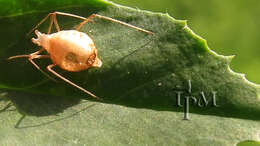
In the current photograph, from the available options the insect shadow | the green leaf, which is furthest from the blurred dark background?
the insect shadow

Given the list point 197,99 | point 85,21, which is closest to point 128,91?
point 197,99

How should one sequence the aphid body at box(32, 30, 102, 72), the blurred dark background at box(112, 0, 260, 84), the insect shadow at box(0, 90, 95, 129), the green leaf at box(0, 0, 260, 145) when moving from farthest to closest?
the blurred dark background at box(112, 0, 260, 84) → the aphid body at box(32, 30, 102, 72) → the insect shadow at box(0, 90, 95, 129) → the green leaf at box(0, 0, 260, 145)

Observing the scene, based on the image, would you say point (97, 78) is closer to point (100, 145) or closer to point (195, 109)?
point (100, 145)

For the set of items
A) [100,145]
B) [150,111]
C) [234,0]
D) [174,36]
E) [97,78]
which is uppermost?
[234,0]

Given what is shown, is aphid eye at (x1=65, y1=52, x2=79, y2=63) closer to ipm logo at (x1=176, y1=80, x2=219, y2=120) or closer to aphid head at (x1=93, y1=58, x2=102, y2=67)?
aphid head at (x1=93, y1=58, x2=102, y2=67)

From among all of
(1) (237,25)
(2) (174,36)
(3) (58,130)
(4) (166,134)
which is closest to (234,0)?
(1) (237,25)

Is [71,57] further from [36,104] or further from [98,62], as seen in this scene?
[36,104]

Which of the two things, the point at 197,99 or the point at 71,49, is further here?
the point at 71,49
